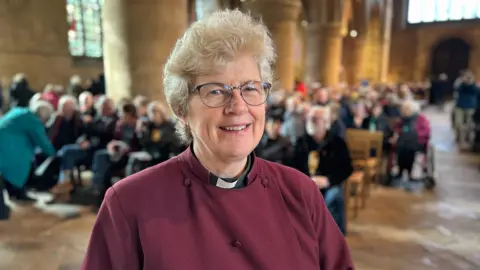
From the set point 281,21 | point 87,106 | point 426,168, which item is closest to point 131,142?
point 87,106

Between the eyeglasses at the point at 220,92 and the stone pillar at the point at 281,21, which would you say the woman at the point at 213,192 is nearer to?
the eyeglasses at the point at 220,92

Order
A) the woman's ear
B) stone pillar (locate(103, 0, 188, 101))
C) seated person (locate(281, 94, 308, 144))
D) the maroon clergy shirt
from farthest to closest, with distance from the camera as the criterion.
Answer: seated person (locate(281, 94, 308, 144)) < stone pillar (locate(103, 0, 188, 101)) < the woman's ear < the maroon clergy shirt

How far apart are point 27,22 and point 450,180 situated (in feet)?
35.4

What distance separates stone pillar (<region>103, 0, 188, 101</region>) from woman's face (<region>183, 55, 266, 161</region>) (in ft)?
14.1

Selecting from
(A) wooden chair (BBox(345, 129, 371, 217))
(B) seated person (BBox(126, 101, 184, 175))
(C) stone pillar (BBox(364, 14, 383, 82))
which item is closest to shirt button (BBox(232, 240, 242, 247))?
(B) seated person (BBox(126, 101, 184, 175))

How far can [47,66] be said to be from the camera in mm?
10945

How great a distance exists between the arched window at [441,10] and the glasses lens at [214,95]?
1158 inches

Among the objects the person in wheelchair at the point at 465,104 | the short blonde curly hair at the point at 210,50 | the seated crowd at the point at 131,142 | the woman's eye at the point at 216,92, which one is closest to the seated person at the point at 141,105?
the seated crowd at the point at 131,142

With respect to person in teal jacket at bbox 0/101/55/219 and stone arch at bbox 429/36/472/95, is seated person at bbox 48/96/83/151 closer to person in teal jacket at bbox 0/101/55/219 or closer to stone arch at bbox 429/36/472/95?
person in teal jacket at bbox 0/101/55/219

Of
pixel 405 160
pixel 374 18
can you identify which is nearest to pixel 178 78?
pixel 405 160

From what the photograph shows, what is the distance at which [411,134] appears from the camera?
613 cm

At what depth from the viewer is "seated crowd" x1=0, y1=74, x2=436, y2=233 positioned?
3832 mm

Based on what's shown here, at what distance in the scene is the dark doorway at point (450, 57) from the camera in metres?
25.9

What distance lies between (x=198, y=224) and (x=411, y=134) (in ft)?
18.7
